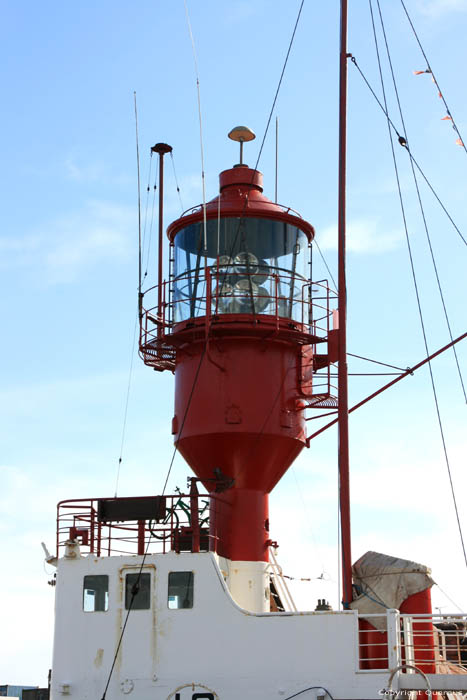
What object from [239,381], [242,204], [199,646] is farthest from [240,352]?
Result: [199,646]

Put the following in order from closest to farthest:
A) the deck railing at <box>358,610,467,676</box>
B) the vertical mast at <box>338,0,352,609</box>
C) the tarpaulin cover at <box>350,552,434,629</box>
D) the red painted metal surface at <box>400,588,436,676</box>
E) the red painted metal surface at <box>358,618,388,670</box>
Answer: the deck railing at <box>358,610,467,676</box>
the red painted metal surface at <box>358,618,388,670</box>
the red painted metal surface at <box>400,588,436,676</box>
the tarpaulin cover at <box>350,552,434,629</box>
the vertical mast at <box>338,0,352,609</box>

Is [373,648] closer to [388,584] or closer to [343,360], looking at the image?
[388,584]

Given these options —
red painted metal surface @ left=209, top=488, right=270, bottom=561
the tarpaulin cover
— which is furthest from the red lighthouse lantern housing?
the tarpaulin cover

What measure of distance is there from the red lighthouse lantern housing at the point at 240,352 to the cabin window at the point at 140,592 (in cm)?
227

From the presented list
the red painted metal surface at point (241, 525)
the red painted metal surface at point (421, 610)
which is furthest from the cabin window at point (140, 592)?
the red painted metal surface at point (421, 610)

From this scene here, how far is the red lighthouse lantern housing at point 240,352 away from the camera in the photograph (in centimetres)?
2233

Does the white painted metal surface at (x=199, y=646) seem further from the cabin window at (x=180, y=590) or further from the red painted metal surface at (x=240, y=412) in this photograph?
the red painted metal surface at (x=240, y=412)

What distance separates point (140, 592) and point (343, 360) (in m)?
5.78

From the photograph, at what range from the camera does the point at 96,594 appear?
20719mm

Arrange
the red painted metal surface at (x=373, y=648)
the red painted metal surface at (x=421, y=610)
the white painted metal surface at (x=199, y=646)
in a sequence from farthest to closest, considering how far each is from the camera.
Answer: the red painted metal surface at (x=421, y=610) → the red painted metal surface at (x=373, y=648) → the white painted metal surface at (x=199, y=646)

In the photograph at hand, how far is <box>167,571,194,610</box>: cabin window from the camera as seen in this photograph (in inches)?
789

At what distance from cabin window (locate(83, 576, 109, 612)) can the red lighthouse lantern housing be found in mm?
2648

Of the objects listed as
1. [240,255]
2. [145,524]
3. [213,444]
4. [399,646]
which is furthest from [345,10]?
[399,646]

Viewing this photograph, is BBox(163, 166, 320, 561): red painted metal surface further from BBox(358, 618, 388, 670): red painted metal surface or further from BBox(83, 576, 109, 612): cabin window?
BBox(358, 618, 388, 670): red painted metal surface
